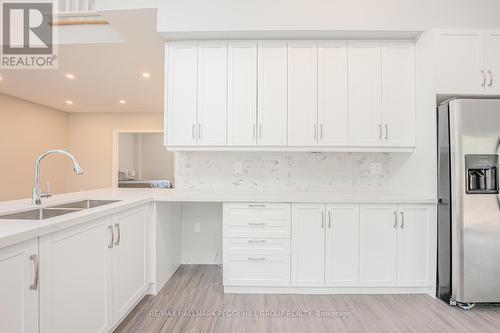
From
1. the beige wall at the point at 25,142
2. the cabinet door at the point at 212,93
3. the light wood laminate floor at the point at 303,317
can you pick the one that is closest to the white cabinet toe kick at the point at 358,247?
the light wood laminate floor at the point at 303,317

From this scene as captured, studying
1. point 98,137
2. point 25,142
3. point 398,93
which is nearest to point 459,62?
point 398,93

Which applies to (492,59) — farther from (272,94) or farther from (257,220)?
(257,220)

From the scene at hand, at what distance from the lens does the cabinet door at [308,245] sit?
237 centimetres

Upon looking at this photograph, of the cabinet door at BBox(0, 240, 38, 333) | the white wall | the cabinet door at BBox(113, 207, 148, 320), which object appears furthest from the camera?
the white wall

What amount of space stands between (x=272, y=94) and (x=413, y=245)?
6.29 ft

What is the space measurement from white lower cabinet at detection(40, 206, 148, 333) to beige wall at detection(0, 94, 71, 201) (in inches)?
216

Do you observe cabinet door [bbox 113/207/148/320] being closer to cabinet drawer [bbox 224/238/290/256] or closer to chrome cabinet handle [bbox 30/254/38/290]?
chrome cabinet handle [bbox 30/254/38/290]

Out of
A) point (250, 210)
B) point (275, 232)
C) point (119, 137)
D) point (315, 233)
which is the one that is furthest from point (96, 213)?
point (119, 137)

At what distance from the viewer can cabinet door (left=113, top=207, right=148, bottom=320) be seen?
1.83 m

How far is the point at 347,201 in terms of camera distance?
7.71 ft

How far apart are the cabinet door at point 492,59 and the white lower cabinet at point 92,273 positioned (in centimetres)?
335

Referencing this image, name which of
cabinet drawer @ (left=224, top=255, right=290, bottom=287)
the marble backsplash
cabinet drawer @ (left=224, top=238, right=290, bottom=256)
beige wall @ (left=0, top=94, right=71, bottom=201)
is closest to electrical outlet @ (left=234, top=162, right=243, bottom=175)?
the marble backsplash

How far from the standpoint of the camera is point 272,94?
2.63 metres

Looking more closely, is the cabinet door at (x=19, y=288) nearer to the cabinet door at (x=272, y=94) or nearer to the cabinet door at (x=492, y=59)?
the cabinet door at (x=272, y=94)
